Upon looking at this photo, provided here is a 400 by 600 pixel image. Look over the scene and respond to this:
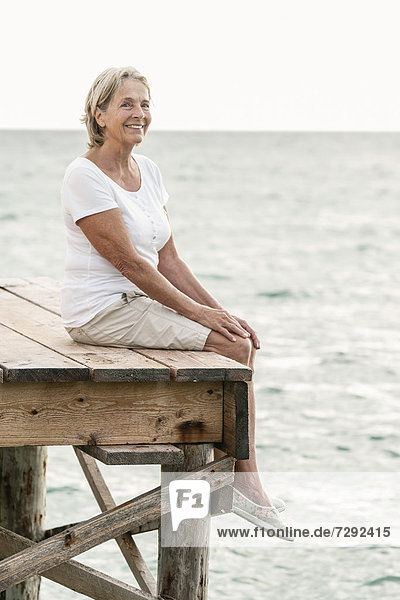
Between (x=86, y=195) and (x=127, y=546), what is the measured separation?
1988mm

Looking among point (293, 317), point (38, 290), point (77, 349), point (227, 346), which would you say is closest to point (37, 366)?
point (77, 349)

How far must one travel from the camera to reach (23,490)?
6.02 metres

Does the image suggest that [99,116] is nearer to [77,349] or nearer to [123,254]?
[123,254]

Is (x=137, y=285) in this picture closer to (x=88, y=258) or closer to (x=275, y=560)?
(x=88, y=258)

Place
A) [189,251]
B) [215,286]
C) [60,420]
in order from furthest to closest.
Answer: [189,251], [215,286], [60,420]

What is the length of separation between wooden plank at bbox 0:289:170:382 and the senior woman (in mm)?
123

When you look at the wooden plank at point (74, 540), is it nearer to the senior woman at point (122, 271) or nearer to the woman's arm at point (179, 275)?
the senior woman at point (122, 271)

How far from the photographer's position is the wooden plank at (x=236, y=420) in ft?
14.0

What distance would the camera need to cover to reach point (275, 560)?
8.98 m

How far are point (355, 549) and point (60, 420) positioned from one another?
5594 mm

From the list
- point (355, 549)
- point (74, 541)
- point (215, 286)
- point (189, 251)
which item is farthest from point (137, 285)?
point (189, 251)

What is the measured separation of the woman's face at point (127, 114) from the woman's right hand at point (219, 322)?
79 centimetres

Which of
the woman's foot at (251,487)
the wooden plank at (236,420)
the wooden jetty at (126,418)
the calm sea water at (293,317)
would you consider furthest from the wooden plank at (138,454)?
the calm sea water at (293,317)

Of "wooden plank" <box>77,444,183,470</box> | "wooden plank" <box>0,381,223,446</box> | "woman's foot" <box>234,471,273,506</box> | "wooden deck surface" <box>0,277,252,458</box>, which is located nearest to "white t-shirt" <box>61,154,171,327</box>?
"wooden deck surface" <box>0,277,252,458</box>
